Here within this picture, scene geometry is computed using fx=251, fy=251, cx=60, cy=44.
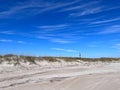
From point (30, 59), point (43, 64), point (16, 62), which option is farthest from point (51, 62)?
point (16, 62)

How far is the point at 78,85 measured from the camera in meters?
10.9

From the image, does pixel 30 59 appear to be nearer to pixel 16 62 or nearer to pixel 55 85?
pixel 16 62

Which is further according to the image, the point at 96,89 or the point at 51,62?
the point at 51,62

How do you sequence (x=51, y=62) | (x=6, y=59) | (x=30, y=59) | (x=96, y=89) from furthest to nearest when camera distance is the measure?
(x=51, y=62) < (x=30, y=59) < (x=6, y=59) < (x=96, y=89)

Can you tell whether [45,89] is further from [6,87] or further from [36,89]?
[6,87]

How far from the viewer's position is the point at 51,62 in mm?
29984

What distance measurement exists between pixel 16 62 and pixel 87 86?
43.7 ft

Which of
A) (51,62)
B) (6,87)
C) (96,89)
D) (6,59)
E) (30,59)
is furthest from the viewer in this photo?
(51,62)

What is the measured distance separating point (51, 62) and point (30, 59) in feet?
14.3

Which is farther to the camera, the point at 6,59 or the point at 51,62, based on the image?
the point at 51,62

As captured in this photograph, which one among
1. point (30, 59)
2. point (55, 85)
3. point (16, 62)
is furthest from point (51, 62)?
point (55, 85)

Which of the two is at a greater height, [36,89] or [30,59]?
[30,59]

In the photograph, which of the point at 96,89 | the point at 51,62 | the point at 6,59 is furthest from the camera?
the point at 51,62

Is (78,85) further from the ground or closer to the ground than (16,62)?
closer to the ground
